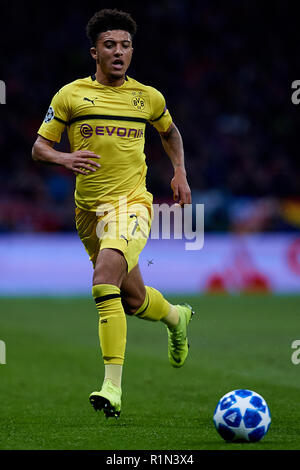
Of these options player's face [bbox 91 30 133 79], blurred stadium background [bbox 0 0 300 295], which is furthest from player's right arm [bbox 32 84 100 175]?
blurred stadium background [bbox 0 0 300 295]

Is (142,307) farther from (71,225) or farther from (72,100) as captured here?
(71,225)

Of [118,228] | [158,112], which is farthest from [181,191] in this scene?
[118,228]

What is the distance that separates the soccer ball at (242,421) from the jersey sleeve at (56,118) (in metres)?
2.12

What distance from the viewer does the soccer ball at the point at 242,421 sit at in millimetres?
4434

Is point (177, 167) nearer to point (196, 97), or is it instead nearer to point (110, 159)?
point (110, 159)

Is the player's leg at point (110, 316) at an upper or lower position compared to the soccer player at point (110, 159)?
lower

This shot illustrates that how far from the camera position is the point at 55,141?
18.5 feet

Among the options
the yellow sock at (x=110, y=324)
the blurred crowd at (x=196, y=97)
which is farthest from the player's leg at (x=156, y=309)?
the blurred crowd at (x=196, y=97)

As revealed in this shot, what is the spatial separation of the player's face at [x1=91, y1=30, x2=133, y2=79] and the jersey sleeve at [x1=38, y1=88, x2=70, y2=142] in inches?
13.5

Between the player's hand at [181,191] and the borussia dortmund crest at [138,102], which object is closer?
the borussia dortmund crest at [138,102]

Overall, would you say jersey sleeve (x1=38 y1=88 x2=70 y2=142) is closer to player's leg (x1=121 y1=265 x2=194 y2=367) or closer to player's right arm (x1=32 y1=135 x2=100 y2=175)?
player's right arm (x1=32 y1=135 x2=100 y2=175)

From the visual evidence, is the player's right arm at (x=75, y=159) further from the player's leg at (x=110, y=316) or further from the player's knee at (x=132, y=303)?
the player's knee at (x=132, y=303)

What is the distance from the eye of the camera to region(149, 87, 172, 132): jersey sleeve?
604 centimetres

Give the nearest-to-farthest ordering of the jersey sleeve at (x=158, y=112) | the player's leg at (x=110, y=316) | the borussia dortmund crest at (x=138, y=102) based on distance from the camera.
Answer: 1. the player's leg at (x=110, y=316)
2. the borussia dortmund crest at (x=138, y=102)
3. the jersey sleeve at (x=158, y=112)
